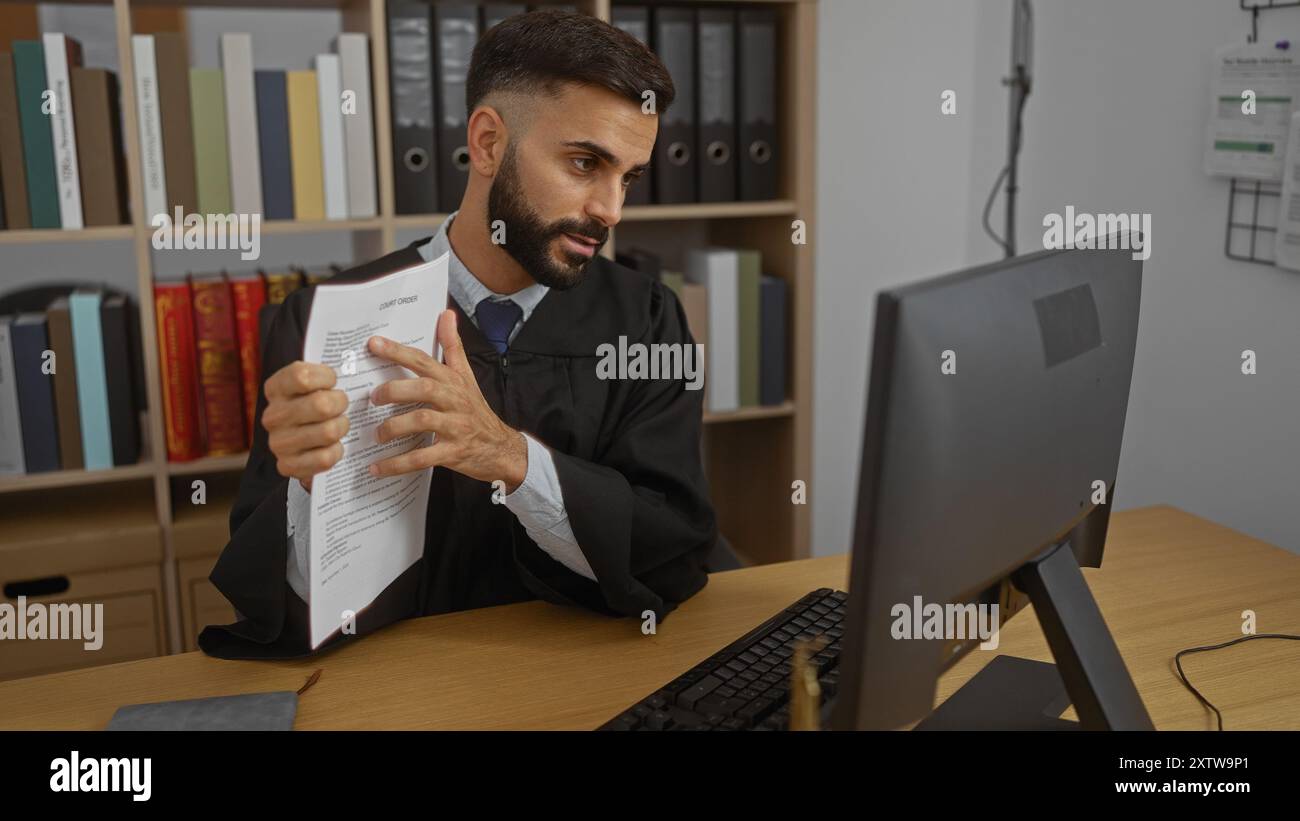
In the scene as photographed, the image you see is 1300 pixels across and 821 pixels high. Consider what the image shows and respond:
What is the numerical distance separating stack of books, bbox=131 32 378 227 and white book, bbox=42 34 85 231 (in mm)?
127

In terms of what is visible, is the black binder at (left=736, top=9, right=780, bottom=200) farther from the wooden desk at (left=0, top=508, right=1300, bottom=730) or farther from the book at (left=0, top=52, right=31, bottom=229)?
the book at (left=0, top=52, right=31, bottom=229)

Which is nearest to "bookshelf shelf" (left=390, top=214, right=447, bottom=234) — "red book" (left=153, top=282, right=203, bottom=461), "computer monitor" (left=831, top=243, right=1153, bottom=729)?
"red book" (left=153, top=282, right=203, bottom=461)

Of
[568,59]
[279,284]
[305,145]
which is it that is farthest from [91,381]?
[568,59]

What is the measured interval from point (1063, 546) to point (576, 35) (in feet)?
3.16

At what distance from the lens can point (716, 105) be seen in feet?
8.52

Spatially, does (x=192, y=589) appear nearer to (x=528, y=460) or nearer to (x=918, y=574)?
(x=528, y=460)

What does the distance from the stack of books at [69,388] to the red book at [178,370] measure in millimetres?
72

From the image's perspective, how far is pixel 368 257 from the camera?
2561 mm

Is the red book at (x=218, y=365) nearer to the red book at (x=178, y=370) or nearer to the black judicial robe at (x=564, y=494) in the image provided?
the red book at (x=178, y=370)

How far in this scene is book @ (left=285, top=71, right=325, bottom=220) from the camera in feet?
7.57

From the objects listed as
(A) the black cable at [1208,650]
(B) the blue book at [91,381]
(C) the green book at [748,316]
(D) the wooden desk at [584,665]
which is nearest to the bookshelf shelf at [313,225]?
(B) the blue book at [91,381]

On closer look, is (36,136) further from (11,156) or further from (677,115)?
(677,115)
